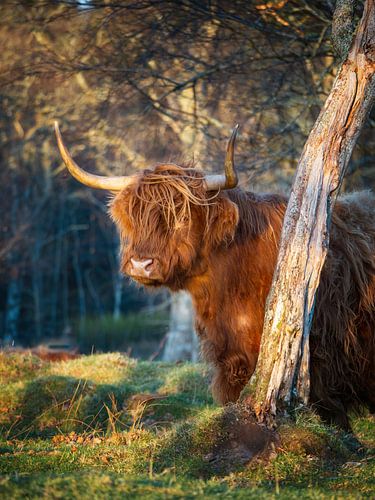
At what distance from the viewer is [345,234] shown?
636cm

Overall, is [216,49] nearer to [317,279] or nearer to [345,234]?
[345,234]

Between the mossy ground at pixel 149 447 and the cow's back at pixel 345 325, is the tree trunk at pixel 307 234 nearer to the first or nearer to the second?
the mossy ground at pixel 149 447

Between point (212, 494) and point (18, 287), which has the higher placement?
point (212, 494)

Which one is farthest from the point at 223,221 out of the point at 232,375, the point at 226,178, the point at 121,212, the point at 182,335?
the point at 182,335

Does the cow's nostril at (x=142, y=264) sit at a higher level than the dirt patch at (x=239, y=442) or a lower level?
higher

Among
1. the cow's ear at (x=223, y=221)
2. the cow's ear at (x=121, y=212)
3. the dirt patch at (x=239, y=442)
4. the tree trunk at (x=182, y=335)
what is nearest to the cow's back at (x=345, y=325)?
the cow's ear at (x=223, y=221)

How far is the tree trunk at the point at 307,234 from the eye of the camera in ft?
17.1

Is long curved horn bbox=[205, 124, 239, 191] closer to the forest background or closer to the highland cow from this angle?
the highland cow

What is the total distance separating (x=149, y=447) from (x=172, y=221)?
174 centimetres

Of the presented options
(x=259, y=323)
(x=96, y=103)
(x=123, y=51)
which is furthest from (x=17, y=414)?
(x=96, y=103)

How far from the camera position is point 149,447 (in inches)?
207

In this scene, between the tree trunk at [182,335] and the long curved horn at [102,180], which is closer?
the long curved horn at [102,180]

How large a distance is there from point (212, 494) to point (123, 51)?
7566 mm

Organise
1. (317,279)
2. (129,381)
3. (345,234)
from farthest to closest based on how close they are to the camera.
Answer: (129,381) → (345,234) → (317,279)
